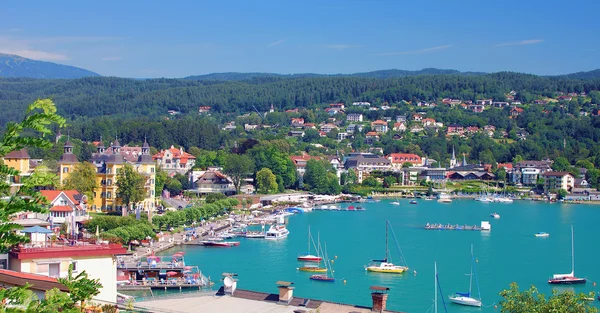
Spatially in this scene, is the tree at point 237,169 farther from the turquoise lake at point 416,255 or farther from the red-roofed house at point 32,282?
the red-roofed house at point 32,282

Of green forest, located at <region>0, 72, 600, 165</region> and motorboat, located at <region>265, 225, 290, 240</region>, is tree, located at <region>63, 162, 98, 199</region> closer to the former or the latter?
motorboat, located at <region>265, 225, 290, 240</region>

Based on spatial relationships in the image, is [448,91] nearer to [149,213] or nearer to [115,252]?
[149,213]

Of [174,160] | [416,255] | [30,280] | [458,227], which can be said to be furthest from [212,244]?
[174,160]

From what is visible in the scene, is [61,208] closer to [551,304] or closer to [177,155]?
[551,304]

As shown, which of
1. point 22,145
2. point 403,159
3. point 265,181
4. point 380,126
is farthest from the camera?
point 380,126

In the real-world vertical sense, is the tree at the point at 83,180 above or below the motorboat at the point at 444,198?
above

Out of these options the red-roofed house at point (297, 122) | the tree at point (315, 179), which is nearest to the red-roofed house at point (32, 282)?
the tree at point (315, 179)
